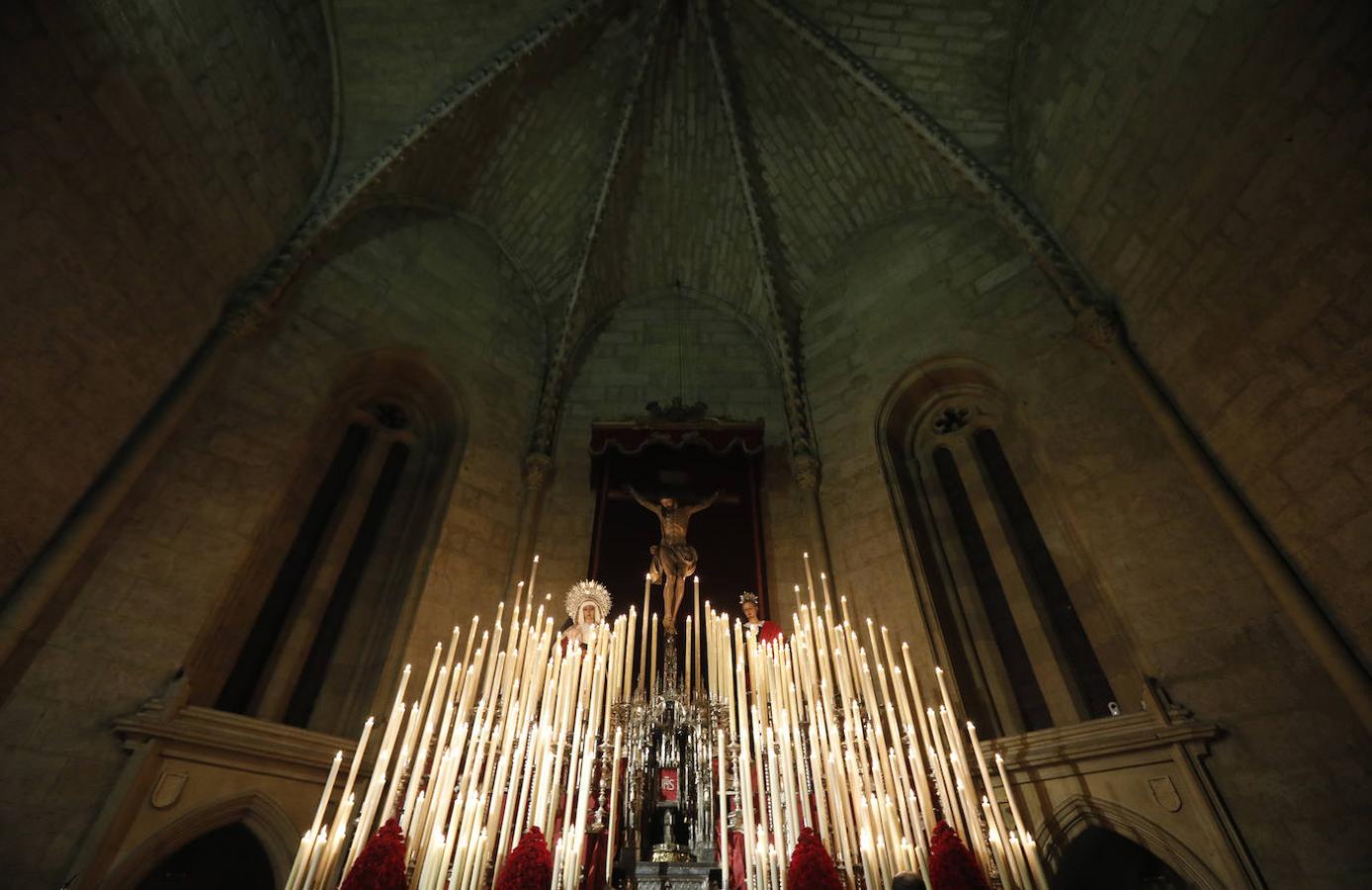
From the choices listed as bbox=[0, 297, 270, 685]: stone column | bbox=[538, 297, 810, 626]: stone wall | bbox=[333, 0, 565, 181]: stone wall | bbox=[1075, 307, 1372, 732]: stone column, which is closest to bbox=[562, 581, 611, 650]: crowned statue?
bbox=[538, 297, 810, 626]: stone wall

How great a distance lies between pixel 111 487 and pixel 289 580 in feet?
6.52

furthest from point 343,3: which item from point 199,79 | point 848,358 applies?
point 848,358

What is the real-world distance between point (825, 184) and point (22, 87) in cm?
926

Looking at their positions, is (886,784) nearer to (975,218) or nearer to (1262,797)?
(1262,797)

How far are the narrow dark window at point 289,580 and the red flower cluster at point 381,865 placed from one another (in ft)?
13.1

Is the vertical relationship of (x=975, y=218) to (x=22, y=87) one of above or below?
above

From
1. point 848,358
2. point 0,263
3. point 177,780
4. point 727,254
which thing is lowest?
point 177,780

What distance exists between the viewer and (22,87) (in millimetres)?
5281

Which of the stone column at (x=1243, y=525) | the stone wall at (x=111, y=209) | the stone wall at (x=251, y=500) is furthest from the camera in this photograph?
the stone wall at (x=111, y=209)

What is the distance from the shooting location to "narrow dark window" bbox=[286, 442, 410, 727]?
6.85 m

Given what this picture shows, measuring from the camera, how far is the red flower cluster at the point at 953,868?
3.59 metres

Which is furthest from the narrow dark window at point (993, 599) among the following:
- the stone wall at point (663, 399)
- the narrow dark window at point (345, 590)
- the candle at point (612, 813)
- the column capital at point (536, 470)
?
the narrow dark window at point (345, 590)

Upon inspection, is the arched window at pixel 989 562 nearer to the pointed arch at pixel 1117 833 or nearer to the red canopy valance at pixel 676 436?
the pointed arch at pixel 1117 833

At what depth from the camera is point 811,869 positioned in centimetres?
351
